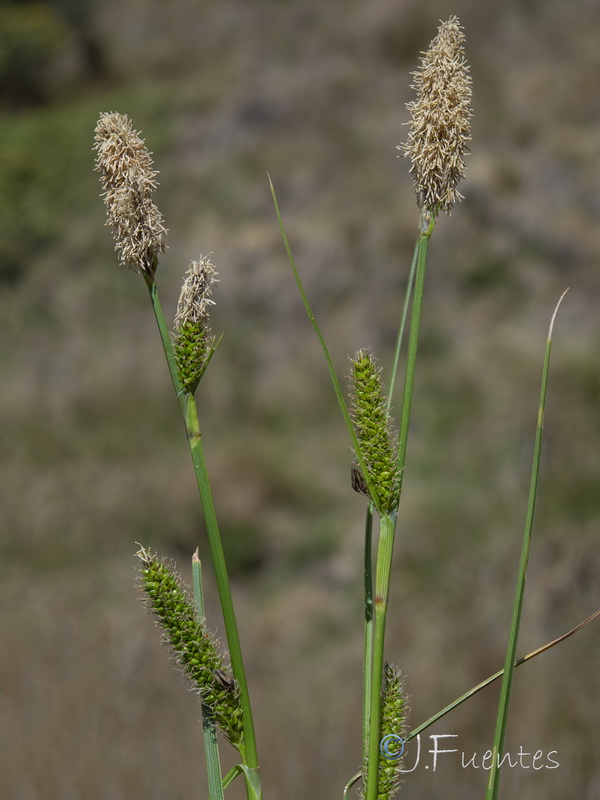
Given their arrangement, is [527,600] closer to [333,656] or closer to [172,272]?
[333,656]

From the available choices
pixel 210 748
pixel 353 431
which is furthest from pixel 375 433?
pixel 210 748

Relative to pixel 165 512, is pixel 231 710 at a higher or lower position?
lower

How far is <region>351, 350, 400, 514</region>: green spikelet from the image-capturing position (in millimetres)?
563

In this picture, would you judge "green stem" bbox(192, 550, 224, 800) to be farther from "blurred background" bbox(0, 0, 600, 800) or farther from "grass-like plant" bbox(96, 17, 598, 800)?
"blurred background" bbox(0, 0, 600, 800)

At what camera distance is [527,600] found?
4.37 metres

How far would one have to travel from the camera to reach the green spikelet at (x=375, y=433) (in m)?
0.56

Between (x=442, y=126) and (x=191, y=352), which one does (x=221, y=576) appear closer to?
(x=191, y=352)

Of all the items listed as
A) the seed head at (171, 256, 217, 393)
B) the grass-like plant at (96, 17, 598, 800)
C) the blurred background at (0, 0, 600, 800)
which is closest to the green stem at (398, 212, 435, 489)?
the grass-like plant at (96, 17, 598, 800)

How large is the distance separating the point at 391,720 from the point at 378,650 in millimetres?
85

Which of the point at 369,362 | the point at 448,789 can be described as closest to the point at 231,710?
the point at 369,362

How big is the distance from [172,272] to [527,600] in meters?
4.52

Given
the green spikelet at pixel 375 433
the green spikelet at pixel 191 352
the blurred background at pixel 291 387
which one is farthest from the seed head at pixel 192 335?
the blurred background at pixel 291 387

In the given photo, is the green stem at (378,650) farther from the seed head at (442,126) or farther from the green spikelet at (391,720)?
the seed head at (442,126)

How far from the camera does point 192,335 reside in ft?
1.78
